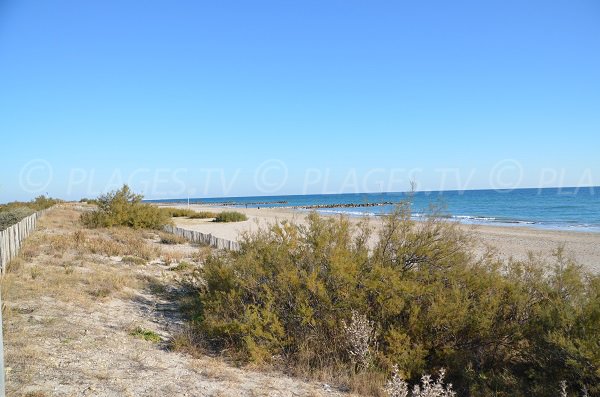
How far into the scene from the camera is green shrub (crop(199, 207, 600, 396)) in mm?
4848

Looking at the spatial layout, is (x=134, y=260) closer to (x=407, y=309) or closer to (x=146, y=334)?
(x=146, y=334)

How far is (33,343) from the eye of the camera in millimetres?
5324

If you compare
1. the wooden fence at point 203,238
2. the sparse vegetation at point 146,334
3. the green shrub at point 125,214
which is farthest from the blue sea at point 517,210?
the green shrub at point 125,214

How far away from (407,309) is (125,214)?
58.4ft

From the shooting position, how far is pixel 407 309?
5.59 m

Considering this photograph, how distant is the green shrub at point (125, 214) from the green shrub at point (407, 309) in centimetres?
1556

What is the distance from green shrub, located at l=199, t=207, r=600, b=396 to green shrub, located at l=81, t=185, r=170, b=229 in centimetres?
1556

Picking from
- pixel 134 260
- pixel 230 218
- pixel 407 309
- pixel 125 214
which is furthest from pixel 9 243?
pixel 230 218

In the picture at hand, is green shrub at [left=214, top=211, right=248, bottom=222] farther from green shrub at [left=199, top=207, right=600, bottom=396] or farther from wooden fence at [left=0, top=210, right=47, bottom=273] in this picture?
green shrub at [left=199, top=207, right=600, bottom=396]

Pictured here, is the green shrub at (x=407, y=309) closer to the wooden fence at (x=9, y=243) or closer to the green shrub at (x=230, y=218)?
the wooden fence at (x=9, y=243)

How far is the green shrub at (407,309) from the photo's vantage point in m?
4.85

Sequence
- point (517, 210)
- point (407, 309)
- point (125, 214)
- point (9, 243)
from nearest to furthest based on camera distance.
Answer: point (407, 309)
point (9, 243)
point (125, 214)
point (517, 210)

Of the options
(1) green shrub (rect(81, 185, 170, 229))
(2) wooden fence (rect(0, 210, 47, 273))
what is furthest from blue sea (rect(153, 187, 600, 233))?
(1) green shrub (rect(81, 185, 170, 229))

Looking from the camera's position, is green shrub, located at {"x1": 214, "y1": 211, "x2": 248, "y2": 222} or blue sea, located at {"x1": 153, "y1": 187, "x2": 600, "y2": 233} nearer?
blue sea, located at {"x1": 153, "y1": 187, "x2": 600, "y2": 233}
